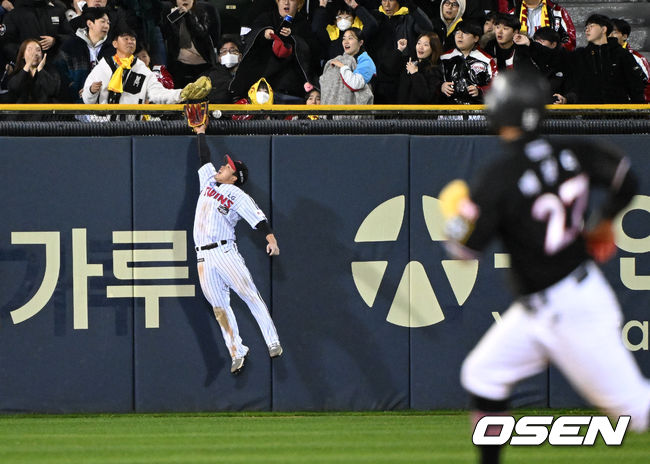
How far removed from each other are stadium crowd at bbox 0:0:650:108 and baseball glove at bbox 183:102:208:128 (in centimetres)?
70

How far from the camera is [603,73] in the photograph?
10305 mm

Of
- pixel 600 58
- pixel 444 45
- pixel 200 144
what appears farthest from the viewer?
pixel 444 45

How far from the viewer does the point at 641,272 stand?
9.34 m

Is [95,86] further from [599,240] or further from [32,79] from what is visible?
[599,240]

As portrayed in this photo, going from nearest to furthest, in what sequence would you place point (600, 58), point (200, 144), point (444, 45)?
point (200, 144)
point (600, 58)
point (444, 45)

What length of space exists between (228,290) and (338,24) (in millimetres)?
3705

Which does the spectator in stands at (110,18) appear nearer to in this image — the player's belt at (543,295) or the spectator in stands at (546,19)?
the spectator in stands at (546,19)

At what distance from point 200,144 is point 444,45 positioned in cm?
359

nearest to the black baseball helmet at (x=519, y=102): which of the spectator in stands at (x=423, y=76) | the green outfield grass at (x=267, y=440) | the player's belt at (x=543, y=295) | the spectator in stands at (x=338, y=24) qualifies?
the player's belt at (x=543, y=295)

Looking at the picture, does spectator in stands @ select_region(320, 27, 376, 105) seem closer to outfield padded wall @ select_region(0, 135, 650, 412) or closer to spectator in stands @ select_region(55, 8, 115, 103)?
outfield padded wall @ select_region(0, 135, 650, 412)

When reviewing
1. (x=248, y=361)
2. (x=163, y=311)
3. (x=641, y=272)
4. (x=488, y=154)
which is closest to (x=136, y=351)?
(x=163, y=311)

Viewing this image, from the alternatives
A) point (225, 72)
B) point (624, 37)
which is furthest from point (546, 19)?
point (225, 72)

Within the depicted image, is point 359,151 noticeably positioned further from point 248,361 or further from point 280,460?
point 280,460

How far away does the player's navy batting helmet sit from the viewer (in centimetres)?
904
